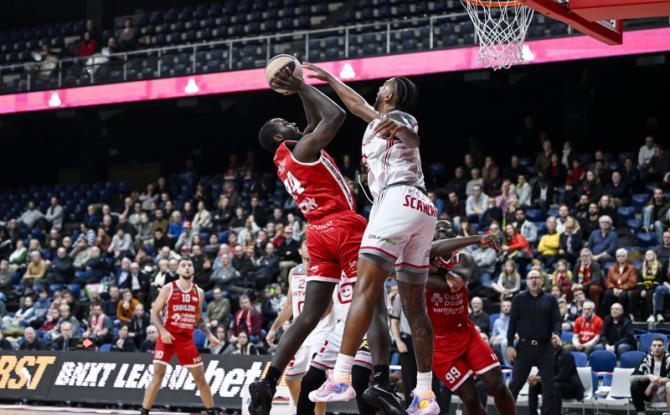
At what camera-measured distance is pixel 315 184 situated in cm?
736

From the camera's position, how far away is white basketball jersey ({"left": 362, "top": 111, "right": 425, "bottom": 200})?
21.6ft

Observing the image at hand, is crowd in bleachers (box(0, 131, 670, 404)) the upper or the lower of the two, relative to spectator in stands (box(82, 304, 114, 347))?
upper

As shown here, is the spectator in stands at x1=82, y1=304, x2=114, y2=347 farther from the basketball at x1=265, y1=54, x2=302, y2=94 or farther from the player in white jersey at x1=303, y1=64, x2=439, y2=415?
the player in white jersey at x1=303, y1=64, x2=439, y2=415

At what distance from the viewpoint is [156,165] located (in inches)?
1178

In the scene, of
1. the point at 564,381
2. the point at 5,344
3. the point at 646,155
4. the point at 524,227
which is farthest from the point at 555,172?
the point at 5,344

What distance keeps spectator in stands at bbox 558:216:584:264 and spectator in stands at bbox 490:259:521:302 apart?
1.13 m

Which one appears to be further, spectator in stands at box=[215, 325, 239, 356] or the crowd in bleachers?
spectator in stands at box=[215, 325, 239, 356]

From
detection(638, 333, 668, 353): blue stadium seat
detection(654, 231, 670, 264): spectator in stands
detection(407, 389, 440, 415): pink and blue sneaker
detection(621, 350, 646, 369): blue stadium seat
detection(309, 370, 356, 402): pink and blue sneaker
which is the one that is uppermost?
detection(654, 231, 670, 264): spectator in stands

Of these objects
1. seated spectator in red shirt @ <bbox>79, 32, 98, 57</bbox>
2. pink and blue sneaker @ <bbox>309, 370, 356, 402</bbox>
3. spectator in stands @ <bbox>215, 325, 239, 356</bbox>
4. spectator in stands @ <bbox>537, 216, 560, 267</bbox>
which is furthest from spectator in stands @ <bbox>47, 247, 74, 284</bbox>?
pink and blue sneaker @ <bbox>309, 370, 356, 402</bbox>

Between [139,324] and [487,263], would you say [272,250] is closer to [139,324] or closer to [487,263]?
[139,324]

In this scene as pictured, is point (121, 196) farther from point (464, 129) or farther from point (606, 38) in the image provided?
point (606, 38)

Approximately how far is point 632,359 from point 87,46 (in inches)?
742

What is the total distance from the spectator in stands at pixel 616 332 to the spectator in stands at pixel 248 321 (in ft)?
19.4

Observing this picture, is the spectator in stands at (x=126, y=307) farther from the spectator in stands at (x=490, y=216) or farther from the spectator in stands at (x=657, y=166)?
the spectator in stands at (x=657, y=166)
